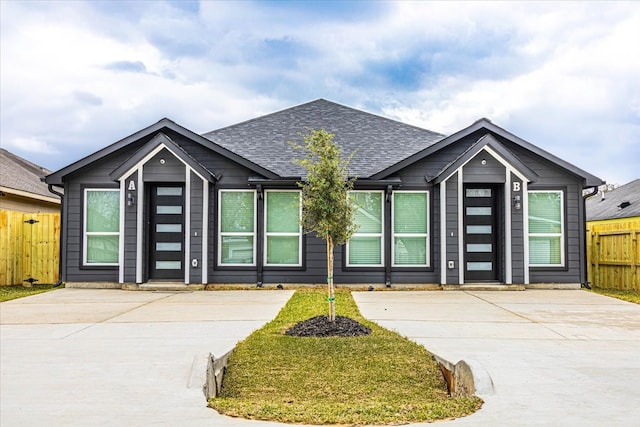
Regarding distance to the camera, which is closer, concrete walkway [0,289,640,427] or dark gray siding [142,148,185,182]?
concrete walkway [0,289,640,427]

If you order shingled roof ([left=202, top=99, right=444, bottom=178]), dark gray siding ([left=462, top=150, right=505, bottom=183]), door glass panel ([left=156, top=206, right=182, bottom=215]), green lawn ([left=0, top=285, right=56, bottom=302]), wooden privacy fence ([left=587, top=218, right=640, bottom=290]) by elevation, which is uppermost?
shingled roof ([left=202, top=99, right=444, bottom=178])

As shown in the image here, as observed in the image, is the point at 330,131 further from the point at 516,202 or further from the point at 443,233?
the point at 516,202

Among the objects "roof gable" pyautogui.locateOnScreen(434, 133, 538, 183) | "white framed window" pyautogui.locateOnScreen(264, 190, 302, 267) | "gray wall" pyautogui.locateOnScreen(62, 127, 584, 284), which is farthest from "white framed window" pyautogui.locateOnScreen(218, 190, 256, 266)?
"roof gable" pyautogui.locateOnScreen(434, 133, 538, 183)

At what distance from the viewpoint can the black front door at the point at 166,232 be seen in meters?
12.8

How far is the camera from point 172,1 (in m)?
12.7

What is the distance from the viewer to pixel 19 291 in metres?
12.6

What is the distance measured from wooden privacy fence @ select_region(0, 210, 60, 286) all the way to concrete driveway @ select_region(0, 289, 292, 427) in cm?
351

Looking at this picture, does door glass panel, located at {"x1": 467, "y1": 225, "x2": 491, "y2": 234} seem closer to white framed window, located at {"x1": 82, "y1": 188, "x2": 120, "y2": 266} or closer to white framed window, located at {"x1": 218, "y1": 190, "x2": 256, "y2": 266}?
white framed window, located at {"x1": 218, "y1": 190, "x2": 256, "y2": 266}

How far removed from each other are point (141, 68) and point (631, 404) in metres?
15.5

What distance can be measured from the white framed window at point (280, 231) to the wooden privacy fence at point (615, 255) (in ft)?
26.6

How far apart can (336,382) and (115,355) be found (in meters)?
2.53

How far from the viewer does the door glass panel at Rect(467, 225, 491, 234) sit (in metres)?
12.8

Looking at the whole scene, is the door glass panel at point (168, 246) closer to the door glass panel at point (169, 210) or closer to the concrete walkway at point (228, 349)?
the door glass panel at point (169, 210)

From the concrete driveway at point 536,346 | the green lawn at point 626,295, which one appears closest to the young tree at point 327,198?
the concrete driveway at point 536,346
